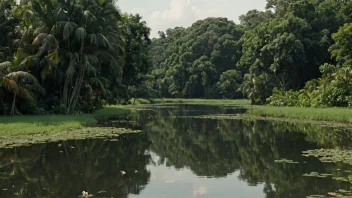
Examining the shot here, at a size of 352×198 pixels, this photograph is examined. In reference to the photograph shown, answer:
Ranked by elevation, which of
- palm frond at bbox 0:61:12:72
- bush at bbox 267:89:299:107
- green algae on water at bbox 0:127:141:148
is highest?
palm frond at bbox 0:61:12:72

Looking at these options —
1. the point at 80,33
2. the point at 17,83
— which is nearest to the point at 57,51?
the point at 80,33

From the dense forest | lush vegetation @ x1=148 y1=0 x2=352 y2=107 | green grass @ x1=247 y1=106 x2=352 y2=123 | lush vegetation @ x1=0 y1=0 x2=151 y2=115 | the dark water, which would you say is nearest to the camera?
the dark water

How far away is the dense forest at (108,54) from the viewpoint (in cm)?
2978

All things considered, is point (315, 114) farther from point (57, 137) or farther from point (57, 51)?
point (57, 137)

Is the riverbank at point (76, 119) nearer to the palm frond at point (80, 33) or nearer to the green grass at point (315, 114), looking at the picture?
the green grass at point (315, 114)

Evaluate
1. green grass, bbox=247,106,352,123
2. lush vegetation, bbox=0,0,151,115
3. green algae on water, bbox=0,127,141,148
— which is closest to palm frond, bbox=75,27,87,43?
lush vegetation, bbox=0,0,151,115

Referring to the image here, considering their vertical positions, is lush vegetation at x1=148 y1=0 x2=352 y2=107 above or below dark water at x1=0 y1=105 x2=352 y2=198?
above

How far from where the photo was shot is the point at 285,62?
164 feet

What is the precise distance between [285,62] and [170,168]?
39.2 meters

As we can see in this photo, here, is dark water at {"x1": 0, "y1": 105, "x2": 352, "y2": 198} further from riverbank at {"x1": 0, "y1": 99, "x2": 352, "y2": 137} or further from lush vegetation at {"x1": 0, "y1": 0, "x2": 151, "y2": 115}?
lush vegetation at {"x1": 0, "y1": 0, "x2": 151, "y2": 115}

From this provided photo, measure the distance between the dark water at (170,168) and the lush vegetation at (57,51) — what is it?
11486 millimetres

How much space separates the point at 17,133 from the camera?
767 inches

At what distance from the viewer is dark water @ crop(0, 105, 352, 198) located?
10.4 m

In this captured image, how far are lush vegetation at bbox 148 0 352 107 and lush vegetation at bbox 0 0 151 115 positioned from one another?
67.0 ft
